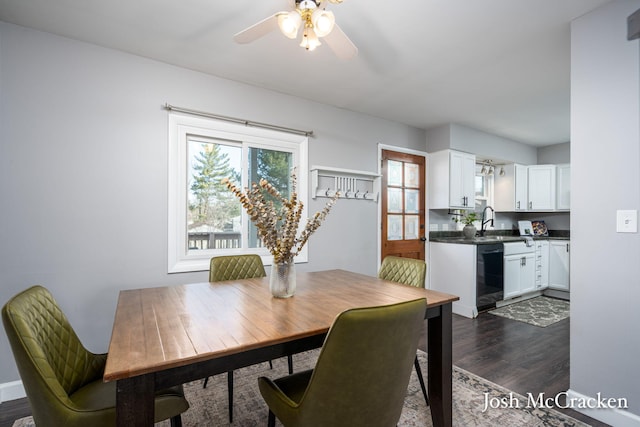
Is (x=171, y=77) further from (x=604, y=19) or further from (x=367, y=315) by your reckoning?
(x=604, y=19)

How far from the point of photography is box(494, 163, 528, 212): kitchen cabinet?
5.13m

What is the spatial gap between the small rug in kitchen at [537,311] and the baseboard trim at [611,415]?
5.76ft

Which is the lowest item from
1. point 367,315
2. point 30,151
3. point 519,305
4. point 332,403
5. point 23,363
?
point 519,305

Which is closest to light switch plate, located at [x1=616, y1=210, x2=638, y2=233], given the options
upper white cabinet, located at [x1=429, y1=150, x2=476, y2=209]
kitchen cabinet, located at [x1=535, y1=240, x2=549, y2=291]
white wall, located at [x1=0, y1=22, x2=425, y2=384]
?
upper white cabinet, located at [x1=429, y1=150, x2=476, y2=209]

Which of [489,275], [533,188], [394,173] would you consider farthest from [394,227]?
[533,188]

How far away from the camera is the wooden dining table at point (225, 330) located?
3.03 feet

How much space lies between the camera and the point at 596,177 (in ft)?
6.09

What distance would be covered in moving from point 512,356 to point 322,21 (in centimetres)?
300

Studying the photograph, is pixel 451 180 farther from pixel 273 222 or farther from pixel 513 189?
pixel 273 222

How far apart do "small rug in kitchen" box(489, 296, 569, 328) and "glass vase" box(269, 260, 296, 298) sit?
10.9 ft

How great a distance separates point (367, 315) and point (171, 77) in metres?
2.66

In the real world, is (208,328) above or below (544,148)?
below

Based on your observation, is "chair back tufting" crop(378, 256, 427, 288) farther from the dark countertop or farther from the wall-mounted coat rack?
the dark countertop

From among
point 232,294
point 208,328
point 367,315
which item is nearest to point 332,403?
point 367,315
